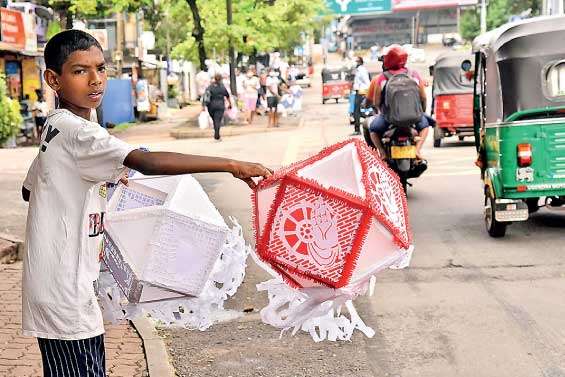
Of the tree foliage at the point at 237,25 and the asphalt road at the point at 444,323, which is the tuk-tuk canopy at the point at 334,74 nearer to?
the tree foliage at the point at 237,25

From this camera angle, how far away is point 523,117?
9328 millimetres

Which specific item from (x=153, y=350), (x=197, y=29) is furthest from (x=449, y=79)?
(x=153, y=350)

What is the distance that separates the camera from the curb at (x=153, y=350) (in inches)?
213

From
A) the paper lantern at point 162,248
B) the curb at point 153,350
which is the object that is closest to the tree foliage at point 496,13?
the curb at point 153,350

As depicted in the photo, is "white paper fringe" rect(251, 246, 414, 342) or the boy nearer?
the boy

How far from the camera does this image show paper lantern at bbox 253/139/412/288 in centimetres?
350

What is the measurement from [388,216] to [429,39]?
418 feet

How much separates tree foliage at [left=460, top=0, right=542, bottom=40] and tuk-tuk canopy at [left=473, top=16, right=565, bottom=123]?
6305 cm

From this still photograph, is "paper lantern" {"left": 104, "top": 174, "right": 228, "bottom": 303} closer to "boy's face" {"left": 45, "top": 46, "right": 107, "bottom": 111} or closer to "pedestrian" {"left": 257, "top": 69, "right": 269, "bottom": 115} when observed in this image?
"boy's face" {"left": 45, "top": 46, "right": 107, "bottom": 111}

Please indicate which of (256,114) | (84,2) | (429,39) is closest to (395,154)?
(84,2)

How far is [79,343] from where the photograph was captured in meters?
3.20

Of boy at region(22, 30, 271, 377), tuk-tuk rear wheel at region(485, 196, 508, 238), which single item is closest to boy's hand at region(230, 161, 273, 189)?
boy at region(22, 30, 271, 377)

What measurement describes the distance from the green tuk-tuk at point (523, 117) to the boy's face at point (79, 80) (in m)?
6.43

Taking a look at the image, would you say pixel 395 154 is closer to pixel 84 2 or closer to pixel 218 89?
pixel 218 89
